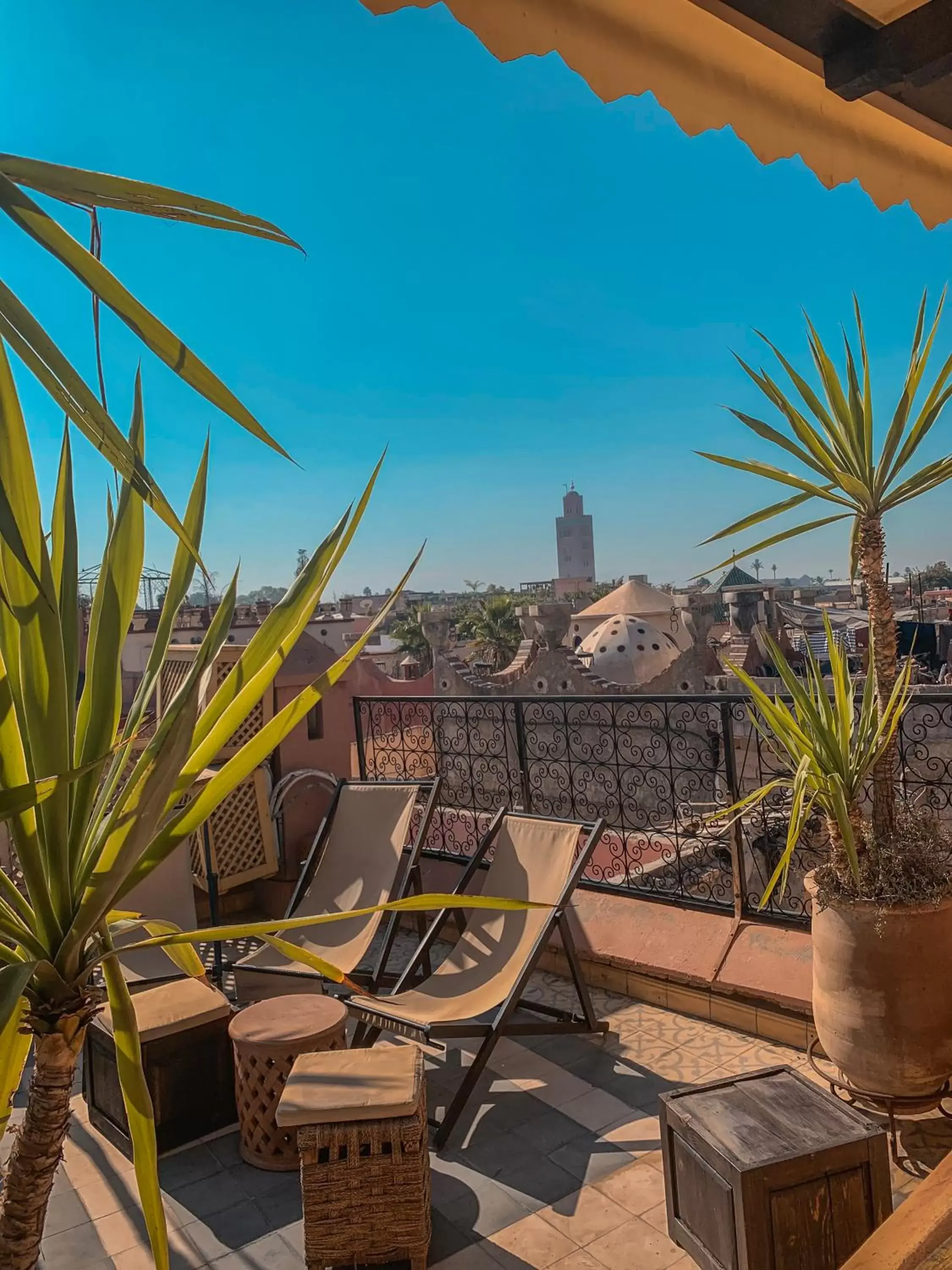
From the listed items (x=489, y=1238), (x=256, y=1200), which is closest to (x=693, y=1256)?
(x=489, y=1238)

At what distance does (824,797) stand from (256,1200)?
2323 mm

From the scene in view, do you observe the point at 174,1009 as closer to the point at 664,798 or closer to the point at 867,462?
the point at 867,462

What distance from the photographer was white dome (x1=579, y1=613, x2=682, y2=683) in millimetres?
24422

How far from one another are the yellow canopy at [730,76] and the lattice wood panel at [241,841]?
4062 mm

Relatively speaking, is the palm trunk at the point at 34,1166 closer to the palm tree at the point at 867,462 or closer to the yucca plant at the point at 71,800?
the yucca plant at the point at 71,800

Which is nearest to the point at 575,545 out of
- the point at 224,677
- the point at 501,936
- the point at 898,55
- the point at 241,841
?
the point at 241,841

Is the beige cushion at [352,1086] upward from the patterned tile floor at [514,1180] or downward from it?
upward

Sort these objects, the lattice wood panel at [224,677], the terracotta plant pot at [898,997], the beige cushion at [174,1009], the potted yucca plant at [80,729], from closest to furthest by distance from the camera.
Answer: the potted yucca plant at [80,729], the terracotta plant pot at [898,997], the beige cushion at [174,1009], the lattice wood panel at [224,677]

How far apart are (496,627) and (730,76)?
42.9m

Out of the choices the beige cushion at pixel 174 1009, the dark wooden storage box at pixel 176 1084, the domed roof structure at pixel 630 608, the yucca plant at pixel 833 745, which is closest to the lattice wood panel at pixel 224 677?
the beige cushion at pixel 174 1009

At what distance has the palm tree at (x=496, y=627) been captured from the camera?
141 feet

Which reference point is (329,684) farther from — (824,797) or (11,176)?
(824,797)

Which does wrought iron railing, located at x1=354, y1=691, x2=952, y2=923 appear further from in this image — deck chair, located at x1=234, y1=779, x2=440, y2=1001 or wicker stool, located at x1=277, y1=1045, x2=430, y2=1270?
wicker stool, located at x1=277, y1=1045, x2=430, y2=1270

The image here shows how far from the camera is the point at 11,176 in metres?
0.96
